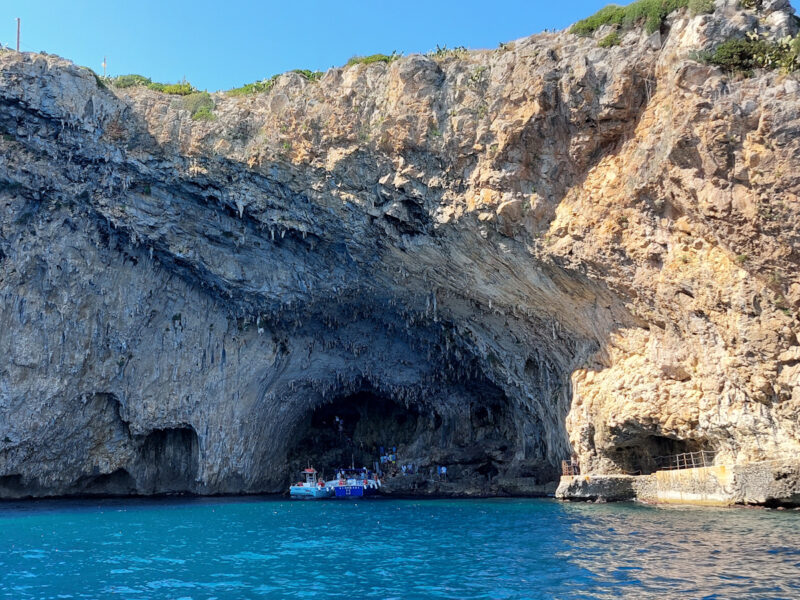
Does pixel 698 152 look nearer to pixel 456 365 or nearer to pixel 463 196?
pixel 463 196

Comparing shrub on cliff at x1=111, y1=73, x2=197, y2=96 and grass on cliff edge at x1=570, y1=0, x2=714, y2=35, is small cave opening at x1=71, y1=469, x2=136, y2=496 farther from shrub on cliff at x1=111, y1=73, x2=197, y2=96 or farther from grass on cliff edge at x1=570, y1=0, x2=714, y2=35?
grass on cliff edge at x1=570, y1=0, x2=714, y2=35

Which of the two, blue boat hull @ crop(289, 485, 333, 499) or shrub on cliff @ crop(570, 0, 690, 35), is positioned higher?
shrub on cliff @ crop(570, 0, 690, 35)

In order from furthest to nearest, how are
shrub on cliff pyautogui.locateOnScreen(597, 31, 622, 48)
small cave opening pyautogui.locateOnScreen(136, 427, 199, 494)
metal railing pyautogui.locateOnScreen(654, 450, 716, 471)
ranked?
1. small cave opening pyautogui.locateOnScreen(136, 427, 199, 494)
2. metal railing pyautogui.locateOnScreen(654, 450, 716, 471)
3. shrub on cliff pyautogui.locateOnScreen(597, 31, 622, 48)

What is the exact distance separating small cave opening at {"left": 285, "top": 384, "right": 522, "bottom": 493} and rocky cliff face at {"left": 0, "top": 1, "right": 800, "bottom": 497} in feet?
1.03

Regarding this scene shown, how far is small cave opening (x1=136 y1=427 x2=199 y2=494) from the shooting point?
38.8 m

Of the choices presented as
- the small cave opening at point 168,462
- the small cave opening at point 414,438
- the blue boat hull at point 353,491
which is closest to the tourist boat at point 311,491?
the blue boat hull at point 353,491

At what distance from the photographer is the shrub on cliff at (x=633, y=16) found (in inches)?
922

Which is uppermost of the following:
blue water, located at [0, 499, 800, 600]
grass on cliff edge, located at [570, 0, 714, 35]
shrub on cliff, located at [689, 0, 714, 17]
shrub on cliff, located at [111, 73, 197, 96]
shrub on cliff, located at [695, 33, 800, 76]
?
shrub on cliff, located at [111, 73, 197, 96]

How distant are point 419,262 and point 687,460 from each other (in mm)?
13526

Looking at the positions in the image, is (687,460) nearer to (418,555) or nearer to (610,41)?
→ (418,555)

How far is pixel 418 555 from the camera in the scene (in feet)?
50.4

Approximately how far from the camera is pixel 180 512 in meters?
27.8

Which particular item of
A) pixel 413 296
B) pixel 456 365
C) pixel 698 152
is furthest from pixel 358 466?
pixel 698 152

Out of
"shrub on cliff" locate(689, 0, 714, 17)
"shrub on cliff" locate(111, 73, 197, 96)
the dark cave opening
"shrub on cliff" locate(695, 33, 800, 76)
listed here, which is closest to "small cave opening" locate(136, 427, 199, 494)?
the dark cave opening
